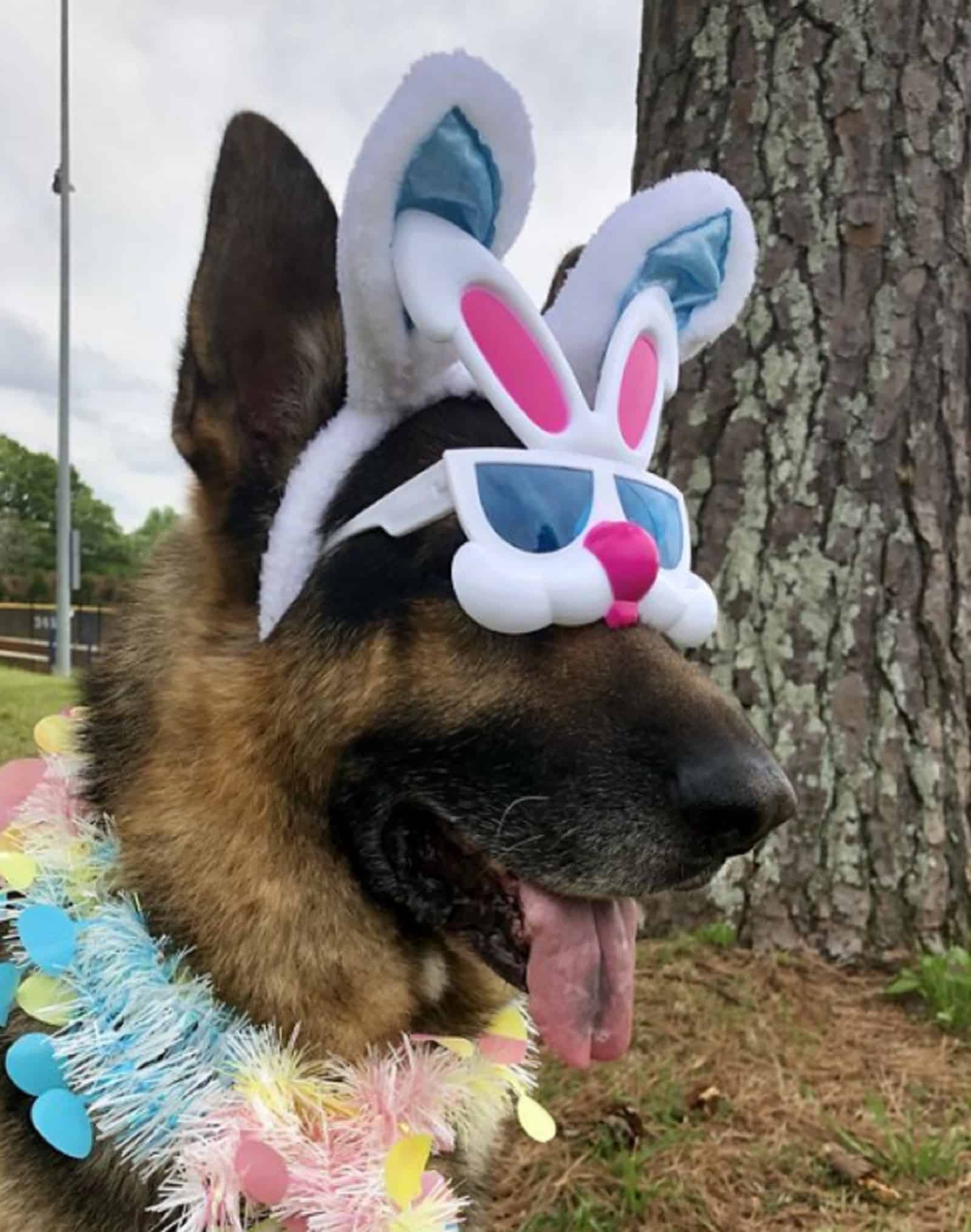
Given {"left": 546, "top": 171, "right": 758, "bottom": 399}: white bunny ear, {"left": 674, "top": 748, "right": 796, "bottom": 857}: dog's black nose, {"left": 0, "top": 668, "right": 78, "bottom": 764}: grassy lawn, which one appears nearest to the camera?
{"left": 674, "top": 748, "right": 796, "bottom": 857}: dog's black nose

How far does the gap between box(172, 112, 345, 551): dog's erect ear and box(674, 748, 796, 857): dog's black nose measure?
91cm

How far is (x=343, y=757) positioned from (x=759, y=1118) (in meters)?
1.72

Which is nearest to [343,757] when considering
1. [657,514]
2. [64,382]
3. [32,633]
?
[657,514]

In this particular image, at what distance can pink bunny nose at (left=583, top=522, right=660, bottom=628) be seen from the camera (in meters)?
1.88

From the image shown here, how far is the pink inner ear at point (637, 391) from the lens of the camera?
2.09 meters

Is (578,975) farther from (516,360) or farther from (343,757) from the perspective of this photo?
(516,360)

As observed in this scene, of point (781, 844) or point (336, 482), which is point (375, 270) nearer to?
point (336, 482)

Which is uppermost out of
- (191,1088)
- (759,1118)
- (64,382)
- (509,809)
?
(64,382)

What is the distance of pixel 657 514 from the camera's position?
211cm

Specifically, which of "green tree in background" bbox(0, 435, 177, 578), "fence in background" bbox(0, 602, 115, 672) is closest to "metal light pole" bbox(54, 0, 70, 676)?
"fence in background" bbox(0, 602, 115, 672)

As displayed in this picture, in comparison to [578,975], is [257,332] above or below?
above

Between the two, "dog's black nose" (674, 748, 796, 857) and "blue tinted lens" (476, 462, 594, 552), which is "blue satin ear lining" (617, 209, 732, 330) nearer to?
"blue tinted lens" (476, 462, 594, 552)

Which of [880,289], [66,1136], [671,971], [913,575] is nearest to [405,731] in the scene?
[66,1136]

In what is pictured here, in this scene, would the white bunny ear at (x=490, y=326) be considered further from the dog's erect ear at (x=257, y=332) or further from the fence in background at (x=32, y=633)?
the fence in background at (x=32, y=633)
